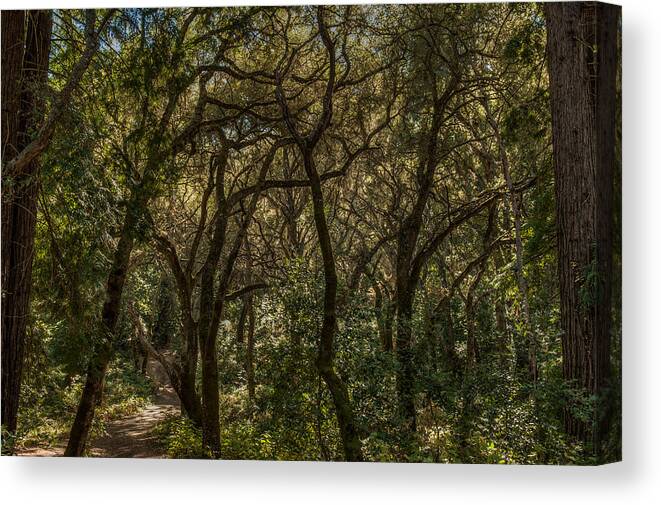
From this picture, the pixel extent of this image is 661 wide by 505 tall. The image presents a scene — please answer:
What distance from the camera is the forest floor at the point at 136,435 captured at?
5664 mm

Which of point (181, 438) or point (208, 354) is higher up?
point (208, 354)

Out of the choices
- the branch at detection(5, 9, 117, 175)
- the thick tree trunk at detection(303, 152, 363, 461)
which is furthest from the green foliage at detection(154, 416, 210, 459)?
the branch at detection(5, 9, 117, 175)

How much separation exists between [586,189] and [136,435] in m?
3.57

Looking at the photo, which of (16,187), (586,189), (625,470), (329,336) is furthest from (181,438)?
(586,189)

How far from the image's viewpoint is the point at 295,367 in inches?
227

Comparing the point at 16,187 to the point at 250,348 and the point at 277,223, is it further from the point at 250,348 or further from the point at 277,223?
the point at 250,348

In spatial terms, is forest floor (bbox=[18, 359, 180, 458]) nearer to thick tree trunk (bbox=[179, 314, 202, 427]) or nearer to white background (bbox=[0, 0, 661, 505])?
thick tree trunk (bbox=[179, 314, 202, 427])

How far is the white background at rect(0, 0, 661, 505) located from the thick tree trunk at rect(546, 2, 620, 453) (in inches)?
7.8

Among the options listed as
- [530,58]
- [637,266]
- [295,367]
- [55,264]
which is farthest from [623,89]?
[55,264]

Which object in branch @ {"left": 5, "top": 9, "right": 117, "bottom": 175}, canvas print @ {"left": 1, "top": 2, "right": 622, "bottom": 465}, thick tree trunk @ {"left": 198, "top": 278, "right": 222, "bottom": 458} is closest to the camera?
canvas print @ {"left": 1, "top": 2, "right": 622, "bottom": 465}

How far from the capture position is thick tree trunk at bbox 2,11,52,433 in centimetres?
580

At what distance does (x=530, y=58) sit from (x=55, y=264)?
12.3ft

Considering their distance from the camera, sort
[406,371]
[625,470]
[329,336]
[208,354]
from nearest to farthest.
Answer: [625,470]
[406,371]
[329,336]
[208,354]

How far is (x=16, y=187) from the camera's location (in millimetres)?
5762
